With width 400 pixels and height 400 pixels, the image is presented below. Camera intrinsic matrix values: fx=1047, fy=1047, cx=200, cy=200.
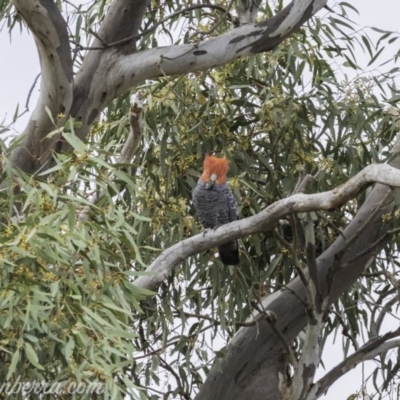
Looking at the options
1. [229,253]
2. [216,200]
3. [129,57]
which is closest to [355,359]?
[229,253]

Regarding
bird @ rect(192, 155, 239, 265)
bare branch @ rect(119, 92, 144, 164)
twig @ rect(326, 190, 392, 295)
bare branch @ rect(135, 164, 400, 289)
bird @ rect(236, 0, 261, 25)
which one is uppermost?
bird @ rect(236, 0, 261, 25)

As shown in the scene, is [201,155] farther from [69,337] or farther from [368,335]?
[69,337]

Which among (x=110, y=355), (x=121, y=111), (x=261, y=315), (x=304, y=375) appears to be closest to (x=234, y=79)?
(x=121, y=111)

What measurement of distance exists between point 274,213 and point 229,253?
83cm

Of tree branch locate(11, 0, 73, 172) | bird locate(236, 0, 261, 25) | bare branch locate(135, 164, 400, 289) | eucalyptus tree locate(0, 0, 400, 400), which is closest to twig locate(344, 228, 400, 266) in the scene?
eucalyptus tree locate(0, 0, 400, 400)

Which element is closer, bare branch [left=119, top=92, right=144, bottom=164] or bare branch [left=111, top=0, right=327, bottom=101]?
bare branch [left=119, top=92, right=144, bottom=164]

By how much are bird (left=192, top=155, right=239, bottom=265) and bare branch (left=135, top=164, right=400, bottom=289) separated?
48 cm

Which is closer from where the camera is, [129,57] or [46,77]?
[46,77]

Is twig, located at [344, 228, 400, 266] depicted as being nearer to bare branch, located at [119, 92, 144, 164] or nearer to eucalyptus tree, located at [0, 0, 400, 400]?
eucalyptus tree, located at [0, 0, 400, 400]

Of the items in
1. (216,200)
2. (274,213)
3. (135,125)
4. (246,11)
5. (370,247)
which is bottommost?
(274,213)

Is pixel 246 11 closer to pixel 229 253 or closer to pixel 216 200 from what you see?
pixel 216 200

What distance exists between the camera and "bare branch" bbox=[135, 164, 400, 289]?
2928mm

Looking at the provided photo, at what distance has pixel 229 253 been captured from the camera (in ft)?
13.2

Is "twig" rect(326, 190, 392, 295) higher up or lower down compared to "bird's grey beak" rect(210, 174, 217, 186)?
higher up
